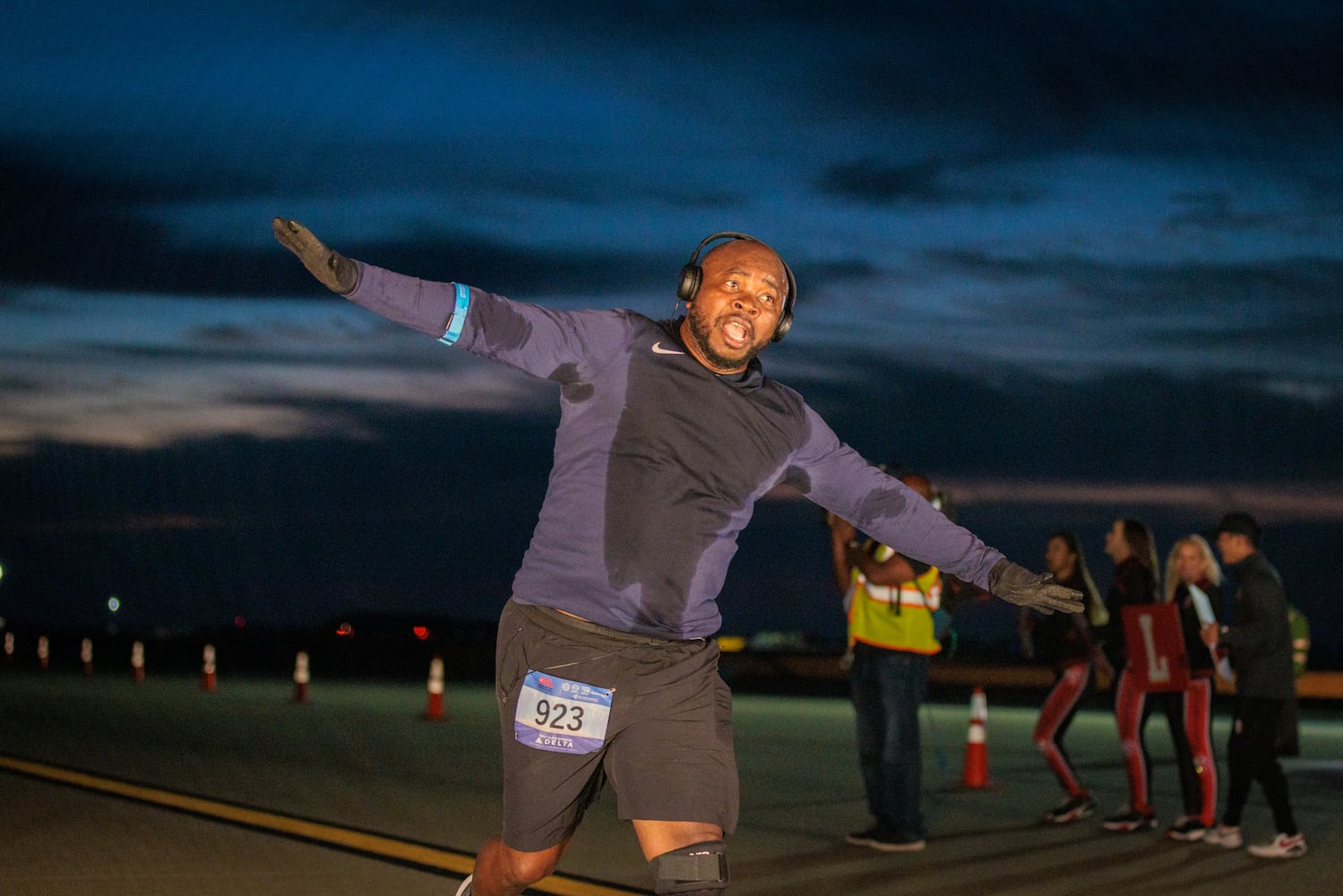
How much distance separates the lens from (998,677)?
35.2 m

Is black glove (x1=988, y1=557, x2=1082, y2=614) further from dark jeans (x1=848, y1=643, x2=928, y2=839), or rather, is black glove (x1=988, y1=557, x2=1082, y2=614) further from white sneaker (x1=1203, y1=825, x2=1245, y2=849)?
white sneaker (x1=1203, y1=825, x2=1245, y2=849)

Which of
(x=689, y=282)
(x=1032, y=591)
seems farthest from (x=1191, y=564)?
(x=689, y=282)

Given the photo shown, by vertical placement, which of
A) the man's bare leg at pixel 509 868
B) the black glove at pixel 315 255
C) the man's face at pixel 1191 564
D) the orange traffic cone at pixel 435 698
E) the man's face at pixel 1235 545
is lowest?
the orange traffic cone at pixel 435 698

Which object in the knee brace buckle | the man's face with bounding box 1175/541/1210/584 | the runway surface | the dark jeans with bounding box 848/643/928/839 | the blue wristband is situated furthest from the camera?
the man's face with bounding box 1175/541/1210/584

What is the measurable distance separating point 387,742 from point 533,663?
10747 millimetres

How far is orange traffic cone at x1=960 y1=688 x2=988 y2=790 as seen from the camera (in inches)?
480

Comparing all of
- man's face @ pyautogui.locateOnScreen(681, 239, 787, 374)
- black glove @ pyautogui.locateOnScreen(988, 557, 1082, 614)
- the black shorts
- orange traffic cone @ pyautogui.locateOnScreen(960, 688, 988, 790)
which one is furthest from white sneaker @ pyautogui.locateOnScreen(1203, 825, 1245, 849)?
man's face @ pyautogui.locateOnScreen(681, 239, 787, 374)

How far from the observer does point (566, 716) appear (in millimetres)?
4605

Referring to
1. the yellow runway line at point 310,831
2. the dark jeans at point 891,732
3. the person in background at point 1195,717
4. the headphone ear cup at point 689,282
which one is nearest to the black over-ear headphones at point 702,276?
the headphone ear cup at point 689,282

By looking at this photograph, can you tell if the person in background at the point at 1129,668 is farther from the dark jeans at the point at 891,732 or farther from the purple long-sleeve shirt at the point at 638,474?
the purple long-sleeve shirt at the point at 638,474

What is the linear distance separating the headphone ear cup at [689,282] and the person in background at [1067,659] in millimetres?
6059

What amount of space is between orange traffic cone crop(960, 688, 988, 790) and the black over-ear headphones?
7685 mm

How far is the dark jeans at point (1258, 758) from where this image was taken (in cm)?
905

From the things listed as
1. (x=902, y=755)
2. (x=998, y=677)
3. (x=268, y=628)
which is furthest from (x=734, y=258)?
(x=268, y=628)
